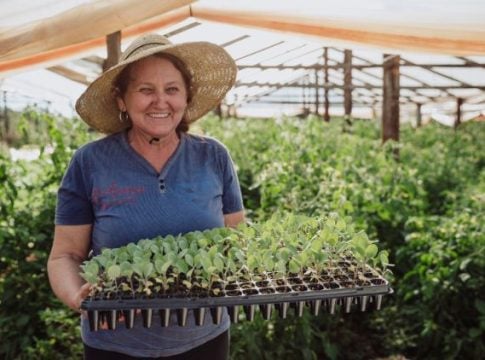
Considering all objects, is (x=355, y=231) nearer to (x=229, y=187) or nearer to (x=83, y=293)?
(x=229, y=187)

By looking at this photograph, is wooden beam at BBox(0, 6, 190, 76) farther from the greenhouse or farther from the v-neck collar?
the v-neck collar

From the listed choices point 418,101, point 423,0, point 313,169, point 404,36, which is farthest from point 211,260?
point 418,101

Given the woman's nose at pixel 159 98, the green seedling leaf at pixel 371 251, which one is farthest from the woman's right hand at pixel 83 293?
the green seedling leaf at pixel 371 251

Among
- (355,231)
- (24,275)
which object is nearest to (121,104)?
(355,231)

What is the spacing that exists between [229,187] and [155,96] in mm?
396

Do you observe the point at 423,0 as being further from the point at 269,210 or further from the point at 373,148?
the point at 373,148

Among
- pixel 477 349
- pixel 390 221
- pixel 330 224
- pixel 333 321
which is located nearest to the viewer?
pixel 330 224

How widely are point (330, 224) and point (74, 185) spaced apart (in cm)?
75

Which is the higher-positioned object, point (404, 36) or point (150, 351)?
point (404, 36)

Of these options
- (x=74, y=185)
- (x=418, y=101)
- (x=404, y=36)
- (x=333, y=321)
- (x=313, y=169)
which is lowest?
(x=418, y=101)

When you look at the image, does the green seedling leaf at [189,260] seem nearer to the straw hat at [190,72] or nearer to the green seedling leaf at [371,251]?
the green seedling leaf at [371,251]

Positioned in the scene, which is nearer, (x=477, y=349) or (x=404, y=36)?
(x=404, y=36)

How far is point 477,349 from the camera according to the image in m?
3.24

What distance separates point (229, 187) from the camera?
1882mm
